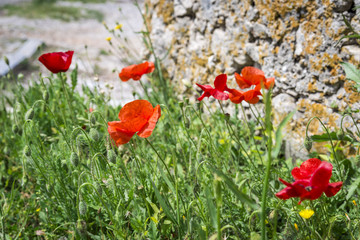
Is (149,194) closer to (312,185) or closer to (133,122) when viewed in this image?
(133,122)

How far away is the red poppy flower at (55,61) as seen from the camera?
1.79 m

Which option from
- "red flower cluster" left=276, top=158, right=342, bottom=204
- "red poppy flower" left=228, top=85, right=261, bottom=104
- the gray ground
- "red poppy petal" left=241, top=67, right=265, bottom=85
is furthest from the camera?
the gray ground

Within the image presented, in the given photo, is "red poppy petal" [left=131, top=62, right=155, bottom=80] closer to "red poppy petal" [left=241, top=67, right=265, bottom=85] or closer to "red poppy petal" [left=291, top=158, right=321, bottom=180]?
"red poppy petal" [left=241, top=67, right=265, bottom=85]

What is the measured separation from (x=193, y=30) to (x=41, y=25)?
6.32m

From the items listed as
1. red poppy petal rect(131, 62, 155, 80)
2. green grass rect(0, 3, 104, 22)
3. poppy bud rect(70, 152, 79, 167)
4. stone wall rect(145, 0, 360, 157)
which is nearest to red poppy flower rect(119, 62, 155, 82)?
red poppy petal rect(131, 62, 155, 80)

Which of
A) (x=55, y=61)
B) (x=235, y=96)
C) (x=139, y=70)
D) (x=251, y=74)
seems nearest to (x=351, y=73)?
(x=251, y=74)

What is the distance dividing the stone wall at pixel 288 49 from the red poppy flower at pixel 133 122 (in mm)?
574

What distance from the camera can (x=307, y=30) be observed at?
6.93 ft

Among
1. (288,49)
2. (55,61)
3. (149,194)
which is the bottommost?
(149,194)

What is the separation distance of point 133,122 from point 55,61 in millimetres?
688

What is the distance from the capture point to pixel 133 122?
4.54 ft

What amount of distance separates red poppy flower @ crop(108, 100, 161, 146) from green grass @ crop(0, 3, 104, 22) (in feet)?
28.0

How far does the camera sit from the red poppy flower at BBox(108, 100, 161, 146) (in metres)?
1.36

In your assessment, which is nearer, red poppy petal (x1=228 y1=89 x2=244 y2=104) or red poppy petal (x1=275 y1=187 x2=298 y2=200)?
red poppy petal (x1=275 y1=187 x2=298 y2=200)
